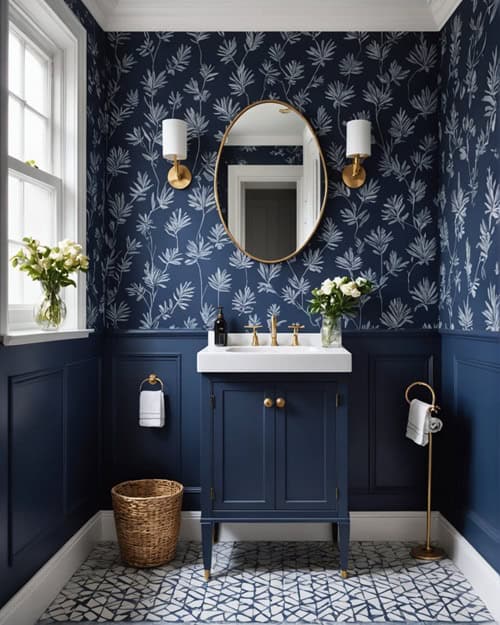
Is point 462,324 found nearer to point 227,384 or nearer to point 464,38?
point 227,384

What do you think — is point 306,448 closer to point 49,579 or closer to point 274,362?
point 274,362

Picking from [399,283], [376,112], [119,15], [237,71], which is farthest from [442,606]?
[119,15]

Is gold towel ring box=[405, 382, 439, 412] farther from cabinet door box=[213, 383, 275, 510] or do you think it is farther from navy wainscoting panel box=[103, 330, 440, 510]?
cabinet door box=[213, 383, 275, 510]

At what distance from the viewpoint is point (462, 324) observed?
286cm

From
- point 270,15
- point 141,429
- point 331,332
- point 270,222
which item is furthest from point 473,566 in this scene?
point 270,15

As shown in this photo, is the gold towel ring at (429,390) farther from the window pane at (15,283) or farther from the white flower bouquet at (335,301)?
the window pane at (15,283)

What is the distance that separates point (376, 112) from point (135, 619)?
104 inches

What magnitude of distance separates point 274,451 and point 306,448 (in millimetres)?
145

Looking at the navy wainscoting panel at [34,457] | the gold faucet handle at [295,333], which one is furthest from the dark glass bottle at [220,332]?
the navy wainscoting panel at [34,457]

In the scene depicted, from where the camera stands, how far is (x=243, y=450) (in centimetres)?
274

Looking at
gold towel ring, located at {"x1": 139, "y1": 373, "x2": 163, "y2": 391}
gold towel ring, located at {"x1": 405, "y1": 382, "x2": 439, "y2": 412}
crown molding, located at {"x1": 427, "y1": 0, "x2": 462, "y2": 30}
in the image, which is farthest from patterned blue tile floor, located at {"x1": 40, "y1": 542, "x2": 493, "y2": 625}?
crown molding, located at {"x1": 427, "y1": 0, "x2": 462, "y2": 30}

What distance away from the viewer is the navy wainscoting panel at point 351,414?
322 centimetres

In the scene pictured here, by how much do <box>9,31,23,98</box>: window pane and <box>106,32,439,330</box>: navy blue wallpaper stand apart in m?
0.73

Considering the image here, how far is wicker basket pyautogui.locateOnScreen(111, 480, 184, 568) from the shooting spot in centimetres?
282
